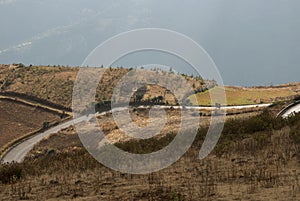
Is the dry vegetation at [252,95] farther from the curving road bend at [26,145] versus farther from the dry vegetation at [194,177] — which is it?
the dry vegetation at [194,177]

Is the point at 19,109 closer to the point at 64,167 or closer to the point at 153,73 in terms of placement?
the point at 153,73

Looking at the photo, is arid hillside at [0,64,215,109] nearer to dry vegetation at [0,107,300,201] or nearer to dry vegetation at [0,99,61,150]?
dry vegetation at [0,99,61,150]

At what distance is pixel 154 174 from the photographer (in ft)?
48.5

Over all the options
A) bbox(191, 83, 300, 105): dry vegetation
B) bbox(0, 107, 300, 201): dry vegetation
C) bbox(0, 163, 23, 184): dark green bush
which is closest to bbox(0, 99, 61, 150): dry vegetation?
bbox(191, 83, 300, 105): dry vegetation

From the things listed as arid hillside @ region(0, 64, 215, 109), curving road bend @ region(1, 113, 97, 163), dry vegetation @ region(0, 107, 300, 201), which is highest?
arid hillside @ region(0, 64, 215, 109)

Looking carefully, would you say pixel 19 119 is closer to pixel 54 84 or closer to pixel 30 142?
pixel 30 142

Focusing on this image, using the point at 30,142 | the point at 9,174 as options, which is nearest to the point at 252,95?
the point at 30,142

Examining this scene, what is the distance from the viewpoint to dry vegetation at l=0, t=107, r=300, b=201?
11.9 m

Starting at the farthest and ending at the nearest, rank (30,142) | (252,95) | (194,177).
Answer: (252,95) → (30,142) → (194,177)

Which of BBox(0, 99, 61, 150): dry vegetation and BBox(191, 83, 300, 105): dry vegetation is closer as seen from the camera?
BBox(0, 99, 61, 150): dry vegetation

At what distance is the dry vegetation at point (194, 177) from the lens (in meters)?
11.9

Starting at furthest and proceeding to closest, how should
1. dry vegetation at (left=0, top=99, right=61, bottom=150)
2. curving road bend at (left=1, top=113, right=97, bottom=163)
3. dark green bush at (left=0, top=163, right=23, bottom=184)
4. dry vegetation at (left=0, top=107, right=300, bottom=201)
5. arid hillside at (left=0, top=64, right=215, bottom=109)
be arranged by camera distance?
1. arid hillside at (left=0, top=64, right=215, bottom=109)
2. dry vegetation at (left=0, top=99, right=61, bottom=150)
3. curving road bend at (left=1, top=113, right=97, bottom=163)
4. dark green bush at (left=0, top=163, right=23, bottom=184)
5. dry vegetation at (left=0, top=107, right=300, bottom=201)

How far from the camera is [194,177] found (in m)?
13.8

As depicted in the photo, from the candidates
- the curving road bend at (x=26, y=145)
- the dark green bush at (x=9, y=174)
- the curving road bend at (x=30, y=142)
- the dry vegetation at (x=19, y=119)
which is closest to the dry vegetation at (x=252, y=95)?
the curving road bend at (x=30, y=142)
